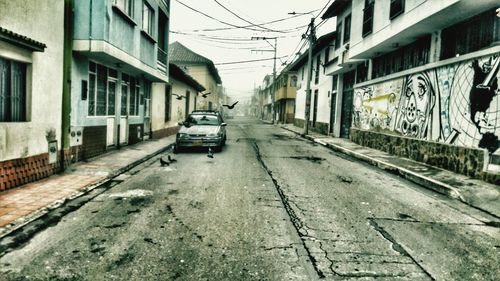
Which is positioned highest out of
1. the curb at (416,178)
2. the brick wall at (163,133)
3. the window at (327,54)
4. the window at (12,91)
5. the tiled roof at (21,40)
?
the window at (327,54)

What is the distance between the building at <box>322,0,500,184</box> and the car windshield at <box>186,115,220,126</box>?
7.17 m

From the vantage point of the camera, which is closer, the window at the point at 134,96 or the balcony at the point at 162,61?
the window at the point at 134,96

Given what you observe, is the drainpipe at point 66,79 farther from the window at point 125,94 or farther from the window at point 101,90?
the window at point 125,94

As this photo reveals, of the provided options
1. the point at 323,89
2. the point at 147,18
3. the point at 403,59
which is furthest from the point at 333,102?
the point at 147,18

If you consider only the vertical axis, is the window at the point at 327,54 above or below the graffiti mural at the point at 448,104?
above

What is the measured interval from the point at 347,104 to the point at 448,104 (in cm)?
1102

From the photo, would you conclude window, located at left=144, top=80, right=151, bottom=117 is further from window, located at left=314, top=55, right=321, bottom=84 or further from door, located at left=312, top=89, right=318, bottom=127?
window, located at left=314, top=55, right=321, bottom=84

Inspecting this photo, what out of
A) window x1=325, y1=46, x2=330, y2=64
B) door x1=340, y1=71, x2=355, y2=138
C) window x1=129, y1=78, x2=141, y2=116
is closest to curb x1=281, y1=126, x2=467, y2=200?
door x1=340, y1=71, x2=355, y2=138

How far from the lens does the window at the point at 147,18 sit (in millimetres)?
13739

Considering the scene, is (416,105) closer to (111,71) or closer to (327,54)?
(111,71)

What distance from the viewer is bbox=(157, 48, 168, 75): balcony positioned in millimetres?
16406

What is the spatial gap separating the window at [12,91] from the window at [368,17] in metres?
12.9

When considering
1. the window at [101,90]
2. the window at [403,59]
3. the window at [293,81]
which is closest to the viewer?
the window at [101,90]

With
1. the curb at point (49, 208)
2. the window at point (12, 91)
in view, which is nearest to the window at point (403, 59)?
the curb at point (49, 208)
